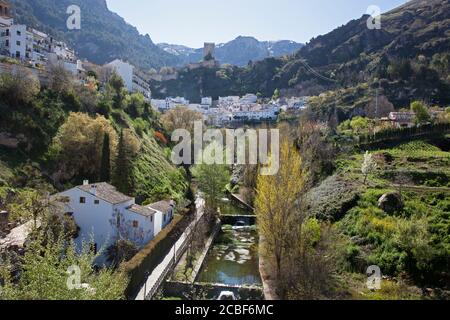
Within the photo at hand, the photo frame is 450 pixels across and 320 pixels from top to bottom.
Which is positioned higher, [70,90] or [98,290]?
[70,90]

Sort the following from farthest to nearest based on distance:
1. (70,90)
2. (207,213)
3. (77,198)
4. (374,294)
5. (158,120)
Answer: (158,120), (70,90), (207,213), (77,198), (374,294)

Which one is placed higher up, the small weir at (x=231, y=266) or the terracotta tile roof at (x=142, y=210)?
the terracotta tile roof at (x=142, y=210)

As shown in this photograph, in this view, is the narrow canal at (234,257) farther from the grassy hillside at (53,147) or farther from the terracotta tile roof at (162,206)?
the grassy hillside at (53,147)

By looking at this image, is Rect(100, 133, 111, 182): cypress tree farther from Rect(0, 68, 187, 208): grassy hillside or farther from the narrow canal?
the narrow canal

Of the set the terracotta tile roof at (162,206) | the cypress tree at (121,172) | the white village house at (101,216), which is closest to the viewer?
the white village house at (101,216)

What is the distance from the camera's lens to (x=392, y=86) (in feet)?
265

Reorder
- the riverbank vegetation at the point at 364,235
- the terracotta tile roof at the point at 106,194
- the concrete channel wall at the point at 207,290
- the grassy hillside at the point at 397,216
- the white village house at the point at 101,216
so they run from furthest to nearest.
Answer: the terracotta tile roof at the point at 106,194 → the white village house at the point at 101,216 → the concrete channel wall at the point at 207,290 → the grassy hillside at the point at 397,216 → the riverbank vegetation at the point at 364,235

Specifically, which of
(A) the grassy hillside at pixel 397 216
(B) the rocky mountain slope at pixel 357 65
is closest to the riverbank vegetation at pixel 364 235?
(A) the grassy hillside at pixel 397 216

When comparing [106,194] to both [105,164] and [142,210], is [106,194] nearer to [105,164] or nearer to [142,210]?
[142,210]

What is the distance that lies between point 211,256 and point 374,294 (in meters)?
12.7

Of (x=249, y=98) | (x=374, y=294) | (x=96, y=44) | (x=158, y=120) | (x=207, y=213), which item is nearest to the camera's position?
(x=374, y=294)

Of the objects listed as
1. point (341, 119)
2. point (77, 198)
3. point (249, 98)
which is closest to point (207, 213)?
point (77, 198)

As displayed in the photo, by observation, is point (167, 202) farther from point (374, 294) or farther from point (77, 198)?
point (374, 294)

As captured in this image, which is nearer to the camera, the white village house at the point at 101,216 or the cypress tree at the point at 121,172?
the white village house at the point at 101,216
